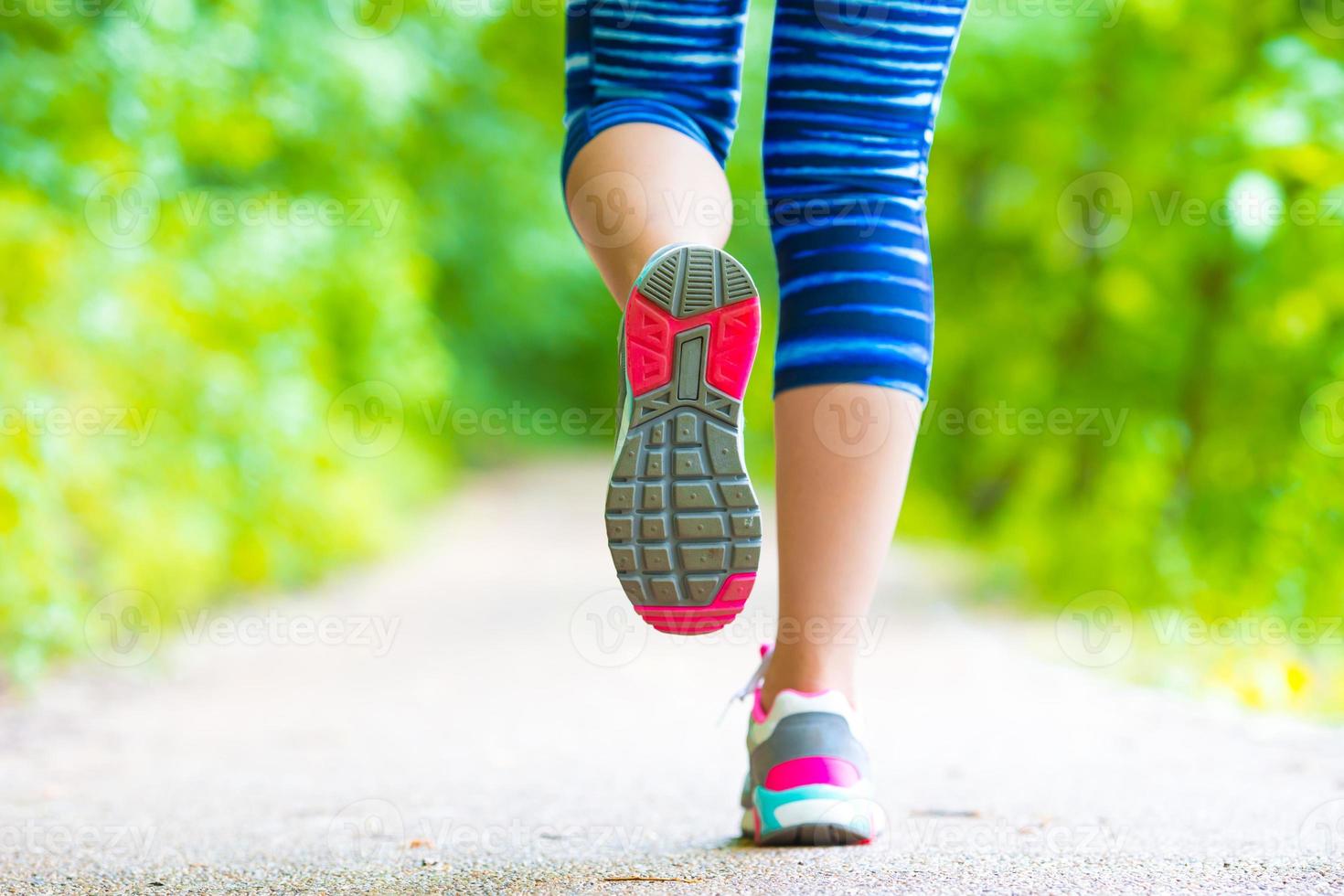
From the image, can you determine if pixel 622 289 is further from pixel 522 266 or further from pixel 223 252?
pixel 522 266

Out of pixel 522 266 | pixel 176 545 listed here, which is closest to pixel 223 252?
pixel 176 545

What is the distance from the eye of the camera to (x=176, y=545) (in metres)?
3.37

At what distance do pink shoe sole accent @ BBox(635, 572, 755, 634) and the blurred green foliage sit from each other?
1859mm

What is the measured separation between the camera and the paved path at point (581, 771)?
1080 mm
